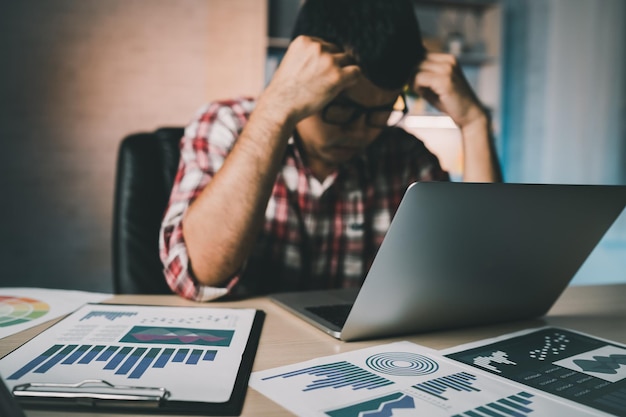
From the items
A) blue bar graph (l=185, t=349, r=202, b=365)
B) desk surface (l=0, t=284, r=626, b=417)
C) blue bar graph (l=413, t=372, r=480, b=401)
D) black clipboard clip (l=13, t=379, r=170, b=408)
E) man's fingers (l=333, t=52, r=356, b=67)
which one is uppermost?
man's fingers (l=333, t=52, r=356, b=67)

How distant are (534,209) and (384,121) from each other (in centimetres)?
54

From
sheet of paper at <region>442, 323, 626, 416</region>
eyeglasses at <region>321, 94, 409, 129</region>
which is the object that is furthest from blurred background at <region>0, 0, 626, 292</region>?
sheet of paper at <region>442, 323, 626, 416</region>

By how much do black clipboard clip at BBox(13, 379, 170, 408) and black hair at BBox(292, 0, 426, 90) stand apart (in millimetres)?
764

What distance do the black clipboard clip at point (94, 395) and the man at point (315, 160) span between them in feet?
1.31

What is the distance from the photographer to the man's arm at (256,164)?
34.3 inches

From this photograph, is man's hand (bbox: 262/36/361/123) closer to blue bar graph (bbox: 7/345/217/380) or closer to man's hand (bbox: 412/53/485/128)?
man's hand (bbox: 412/53/485/128)

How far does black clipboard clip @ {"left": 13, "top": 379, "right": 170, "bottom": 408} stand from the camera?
40 cm

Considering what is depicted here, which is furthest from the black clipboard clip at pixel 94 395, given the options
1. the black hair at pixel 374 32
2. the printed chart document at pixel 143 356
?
the black hair at pixel 374 32

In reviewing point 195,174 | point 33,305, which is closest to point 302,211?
point 195,174

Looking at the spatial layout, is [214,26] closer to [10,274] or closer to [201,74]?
[201,74]

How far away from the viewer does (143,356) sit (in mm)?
501

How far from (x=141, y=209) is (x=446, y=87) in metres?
0.70

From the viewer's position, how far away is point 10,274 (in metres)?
2.64

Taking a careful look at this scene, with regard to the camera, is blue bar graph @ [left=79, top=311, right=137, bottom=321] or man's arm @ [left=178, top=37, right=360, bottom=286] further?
man's arm @ [left=178, top=37, right=360, bottom=286]
